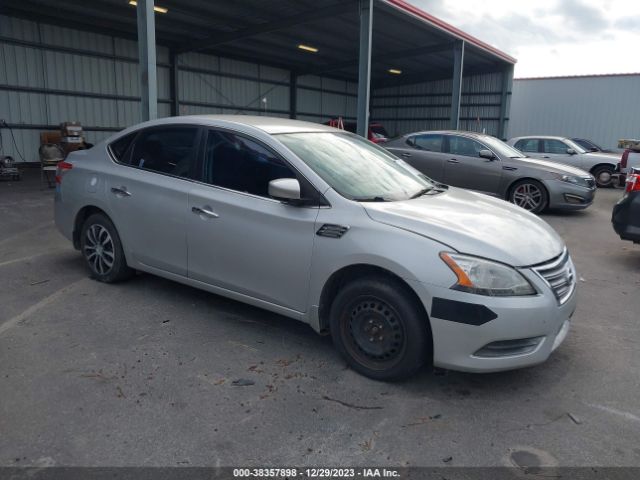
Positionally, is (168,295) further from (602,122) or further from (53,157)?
(602,122)

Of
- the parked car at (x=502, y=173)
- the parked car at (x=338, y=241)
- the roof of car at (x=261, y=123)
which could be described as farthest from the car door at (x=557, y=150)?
the roof of car at (x=261, y=123)

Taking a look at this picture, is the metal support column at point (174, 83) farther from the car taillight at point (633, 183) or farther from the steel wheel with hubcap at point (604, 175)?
the car taillight at point (633, 183)

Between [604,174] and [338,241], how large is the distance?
14.2 m

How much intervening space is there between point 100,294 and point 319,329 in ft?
7.72

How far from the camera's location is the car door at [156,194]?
411 centimetres

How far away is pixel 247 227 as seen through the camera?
3.65 metres

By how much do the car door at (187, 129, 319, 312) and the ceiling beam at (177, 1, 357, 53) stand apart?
34.0ft

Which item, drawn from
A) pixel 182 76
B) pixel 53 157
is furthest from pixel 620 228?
pixel 182 76

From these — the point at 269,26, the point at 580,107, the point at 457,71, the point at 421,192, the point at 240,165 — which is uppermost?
the point at 269,26

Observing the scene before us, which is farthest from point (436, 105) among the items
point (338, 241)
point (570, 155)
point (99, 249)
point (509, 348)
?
point (509, 348)

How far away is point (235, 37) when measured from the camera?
16328 mm

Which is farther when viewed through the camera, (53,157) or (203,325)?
(53,157)

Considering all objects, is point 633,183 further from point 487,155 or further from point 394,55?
point 394,55

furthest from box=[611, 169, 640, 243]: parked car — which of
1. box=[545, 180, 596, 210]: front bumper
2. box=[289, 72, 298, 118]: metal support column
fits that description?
box=[289, 72, 298, 118]: metal support column
